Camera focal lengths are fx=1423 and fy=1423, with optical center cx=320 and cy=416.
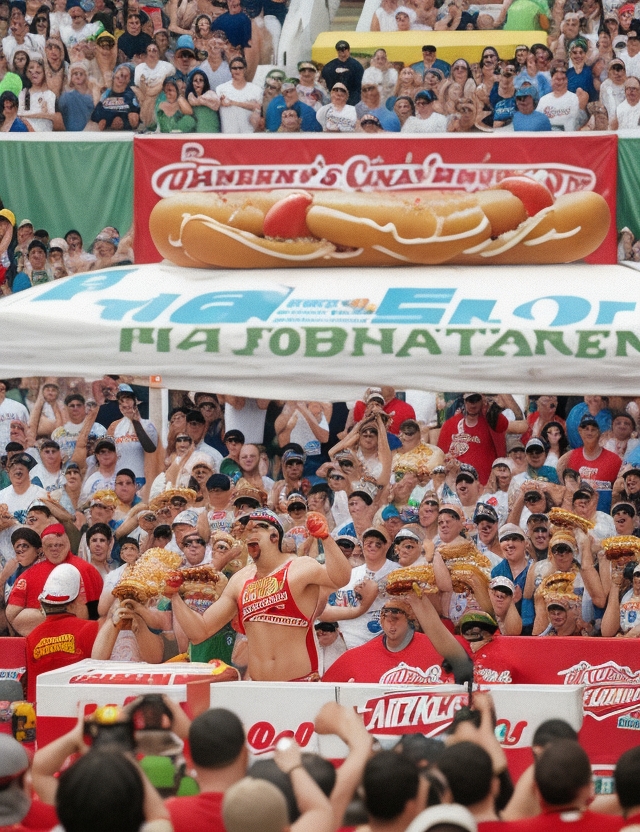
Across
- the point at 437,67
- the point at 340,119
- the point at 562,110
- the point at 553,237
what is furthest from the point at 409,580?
the point at 437,67

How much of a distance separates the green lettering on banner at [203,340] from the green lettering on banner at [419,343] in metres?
0.94

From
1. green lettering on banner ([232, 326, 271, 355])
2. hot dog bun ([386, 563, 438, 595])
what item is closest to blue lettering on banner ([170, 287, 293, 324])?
green lettering on banner ([232, 326, 271, 355])

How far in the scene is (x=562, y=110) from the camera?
13633 millimetres

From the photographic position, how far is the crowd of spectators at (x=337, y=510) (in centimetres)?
820

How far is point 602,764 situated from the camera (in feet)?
23.5

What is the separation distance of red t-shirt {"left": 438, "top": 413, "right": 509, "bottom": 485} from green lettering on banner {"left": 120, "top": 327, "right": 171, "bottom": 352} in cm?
398

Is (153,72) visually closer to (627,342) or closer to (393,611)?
(393,611)

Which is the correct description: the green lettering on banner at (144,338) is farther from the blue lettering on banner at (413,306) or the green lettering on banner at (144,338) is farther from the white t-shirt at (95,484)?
the white t-shirt at (95,484)

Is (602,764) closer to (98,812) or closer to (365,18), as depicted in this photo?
(98,812)

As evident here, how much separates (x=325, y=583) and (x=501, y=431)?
12.9 feet

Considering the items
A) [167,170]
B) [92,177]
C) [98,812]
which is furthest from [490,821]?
[92,177]

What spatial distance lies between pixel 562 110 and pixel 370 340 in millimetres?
7192

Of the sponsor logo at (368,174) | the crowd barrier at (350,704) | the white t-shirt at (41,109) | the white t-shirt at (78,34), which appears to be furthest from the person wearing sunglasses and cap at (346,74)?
the crowd barrier at (350,704)

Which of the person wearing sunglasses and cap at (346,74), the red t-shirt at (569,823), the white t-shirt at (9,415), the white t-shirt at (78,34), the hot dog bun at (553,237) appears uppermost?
the white t-shirt at (78,34)
